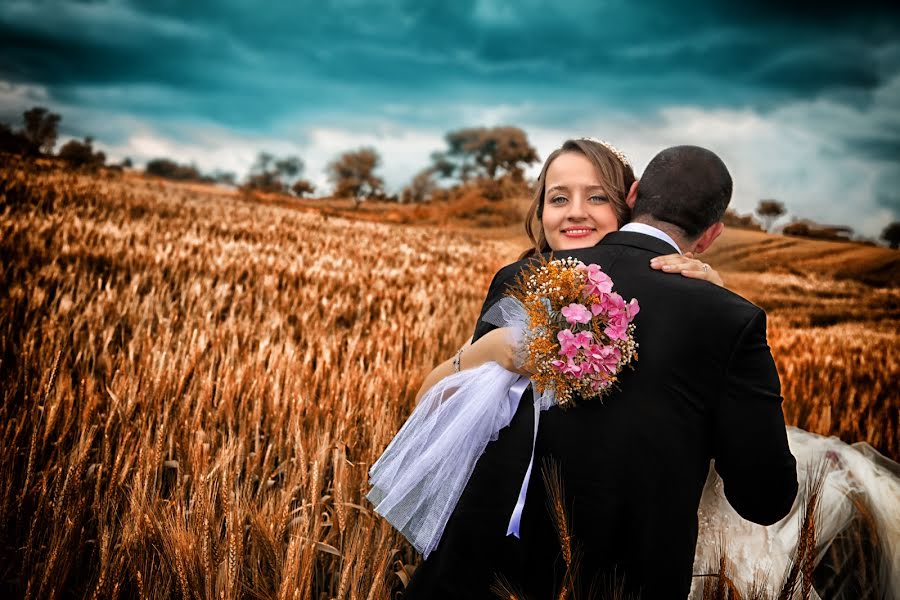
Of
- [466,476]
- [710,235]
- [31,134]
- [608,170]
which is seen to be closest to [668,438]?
[466,476]

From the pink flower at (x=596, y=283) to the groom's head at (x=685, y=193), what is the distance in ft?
1.39

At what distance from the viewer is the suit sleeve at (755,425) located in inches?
50.5

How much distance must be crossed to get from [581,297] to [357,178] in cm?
1679

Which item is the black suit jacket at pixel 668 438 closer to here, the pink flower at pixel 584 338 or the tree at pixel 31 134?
the pink flower at pixel 584 338

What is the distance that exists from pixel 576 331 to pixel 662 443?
351mm

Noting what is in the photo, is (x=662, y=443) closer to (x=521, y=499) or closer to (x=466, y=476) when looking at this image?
(x=521, y=499)

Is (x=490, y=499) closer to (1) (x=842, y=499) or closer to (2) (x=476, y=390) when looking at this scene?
Result: (2) (x=476, y=390)

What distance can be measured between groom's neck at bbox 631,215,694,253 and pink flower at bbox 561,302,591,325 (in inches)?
19.0

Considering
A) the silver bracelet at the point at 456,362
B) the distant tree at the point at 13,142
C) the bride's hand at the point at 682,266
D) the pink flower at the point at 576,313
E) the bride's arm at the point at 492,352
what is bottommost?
the silver bracelet at the point at 456,362

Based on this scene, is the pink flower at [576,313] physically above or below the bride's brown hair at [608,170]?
below

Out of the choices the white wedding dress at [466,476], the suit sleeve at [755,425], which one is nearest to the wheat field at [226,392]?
the white wedding dress at [466,476]

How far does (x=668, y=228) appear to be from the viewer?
1.54m

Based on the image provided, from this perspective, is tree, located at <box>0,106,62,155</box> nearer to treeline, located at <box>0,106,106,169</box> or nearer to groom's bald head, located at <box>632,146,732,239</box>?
treeline, located at <box>0,106,106,169</box>

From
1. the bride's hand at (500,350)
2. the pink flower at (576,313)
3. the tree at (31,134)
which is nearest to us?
the pink flower at (576,313)
